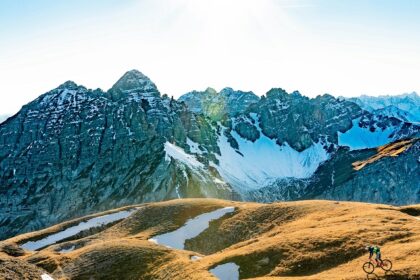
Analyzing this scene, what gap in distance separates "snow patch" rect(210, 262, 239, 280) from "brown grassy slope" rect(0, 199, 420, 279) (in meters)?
1.11

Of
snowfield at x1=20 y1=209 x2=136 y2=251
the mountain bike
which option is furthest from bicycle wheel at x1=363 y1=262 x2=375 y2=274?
snowfield at x1=20 y1=209 x2=136 y2=251

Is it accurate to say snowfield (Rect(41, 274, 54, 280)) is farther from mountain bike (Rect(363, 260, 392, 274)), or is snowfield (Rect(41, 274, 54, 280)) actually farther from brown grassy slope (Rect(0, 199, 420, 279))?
mountain bike (Rect(363, 260, 392, 274))

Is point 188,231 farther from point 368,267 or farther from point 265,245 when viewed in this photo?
point 368,267

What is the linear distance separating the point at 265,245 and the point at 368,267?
23.8m

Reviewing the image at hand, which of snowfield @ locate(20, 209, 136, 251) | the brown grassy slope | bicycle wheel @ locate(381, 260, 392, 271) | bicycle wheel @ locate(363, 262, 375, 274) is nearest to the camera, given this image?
bicycle wheel @ locate(381, 260, 392, 271)

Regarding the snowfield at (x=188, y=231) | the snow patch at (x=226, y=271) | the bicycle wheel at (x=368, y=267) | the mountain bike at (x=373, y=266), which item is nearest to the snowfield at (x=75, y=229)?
the snowfield at (x=188, y=231)

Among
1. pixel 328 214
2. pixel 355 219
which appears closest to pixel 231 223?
pixel 328 214

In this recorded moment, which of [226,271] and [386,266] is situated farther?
[226,271]

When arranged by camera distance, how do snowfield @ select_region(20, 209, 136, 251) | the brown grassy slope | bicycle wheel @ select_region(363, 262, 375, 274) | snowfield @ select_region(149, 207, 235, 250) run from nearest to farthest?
bicycle wheel @ select_region(363, 262, 375, 274), the brown grassy slope, snowfield @ select_region(149, 207, 235, 250), snowfield @ select_region(20, 209, 136, 251)

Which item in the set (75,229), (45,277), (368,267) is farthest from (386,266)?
(75,229)

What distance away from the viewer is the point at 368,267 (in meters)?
55.6

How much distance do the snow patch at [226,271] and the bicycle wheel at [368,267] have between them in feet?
63.9

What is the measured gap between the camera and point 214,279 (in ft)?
222

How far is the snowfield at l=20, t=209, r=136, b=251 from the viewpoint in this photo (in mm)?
138125
